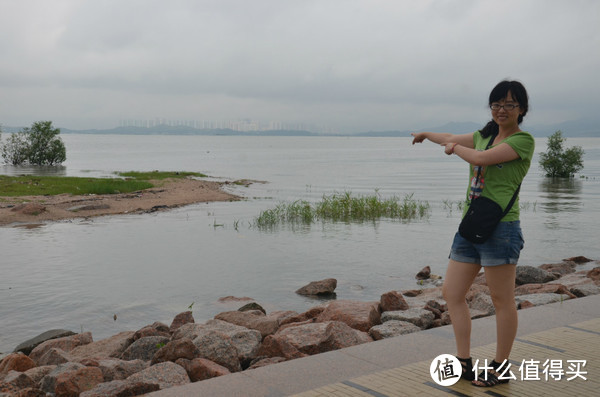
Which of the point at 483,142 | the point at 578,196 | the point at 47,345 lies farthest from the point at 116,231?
the point at 578,196

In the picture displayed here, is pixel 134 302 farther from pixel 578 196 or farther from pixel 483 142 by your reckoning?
pixel 578 196

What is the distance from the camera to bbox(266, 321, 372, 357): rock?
5895 millimetres

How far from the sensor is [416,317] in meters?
7.20

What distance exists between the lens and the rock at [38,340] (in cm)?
838

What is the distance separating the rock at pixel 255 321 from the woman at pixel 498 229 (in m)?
3.79


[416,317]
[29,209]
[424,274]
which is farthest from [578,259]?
[29,209]

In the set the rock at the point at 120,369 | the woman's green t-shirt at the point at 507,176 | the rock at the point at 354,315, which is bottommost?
the rock at the point at 120,369

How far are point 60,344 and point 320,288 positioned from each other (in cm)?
544

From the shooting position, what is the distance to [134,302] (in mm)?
11414

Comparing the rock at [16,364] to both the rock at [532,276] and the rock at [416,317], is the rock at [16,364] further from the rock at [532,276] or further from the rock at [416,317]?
the rock at [532,276]

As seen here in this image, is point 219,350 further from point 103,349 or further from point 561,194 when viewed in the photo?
point 561,194

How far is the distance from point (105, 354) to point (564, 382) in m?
5.82

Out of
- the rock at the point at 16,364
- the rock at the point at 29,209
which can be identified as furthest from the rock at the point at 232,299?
the rock at the point at 29,209

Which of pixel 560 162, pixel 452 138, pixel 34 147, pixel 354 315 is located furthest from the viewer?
pixel 34 147
